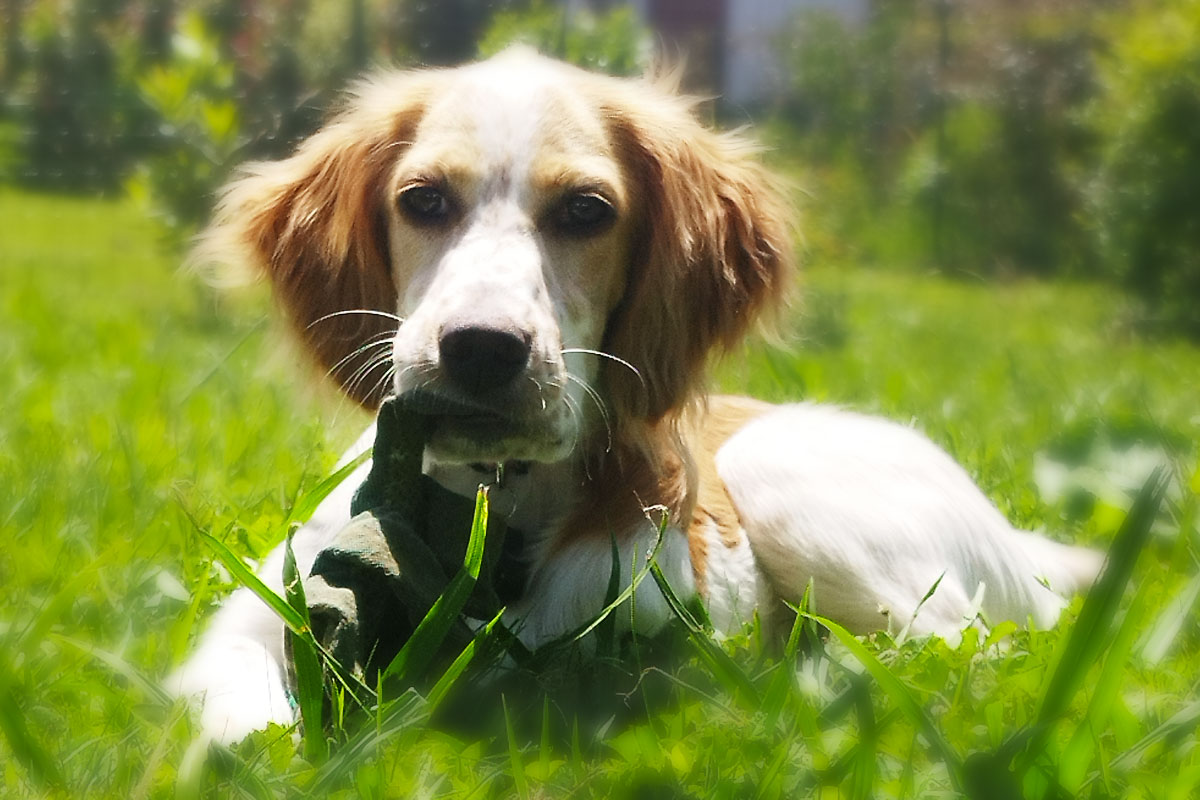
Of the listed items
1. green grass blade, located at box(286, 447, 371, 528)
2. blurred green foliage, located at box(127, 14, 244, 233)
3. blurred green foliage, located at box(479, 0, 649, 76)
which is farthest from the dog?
blurred green foliage, located at box(127, 14, 244, 233)

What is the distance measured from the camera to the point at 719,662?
206 centimetres

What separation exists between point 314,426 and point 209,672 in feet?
5.97

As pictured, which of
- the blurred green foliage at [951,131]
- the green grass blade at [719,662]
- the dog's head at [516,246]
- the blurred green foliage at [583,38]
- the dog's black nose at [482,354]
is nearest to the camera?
the green grass blade at [719,662]

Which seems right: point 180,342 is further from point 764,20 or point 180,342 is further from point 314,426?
point 764,20

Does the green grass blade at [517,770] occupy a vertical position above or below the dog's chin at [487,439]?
below

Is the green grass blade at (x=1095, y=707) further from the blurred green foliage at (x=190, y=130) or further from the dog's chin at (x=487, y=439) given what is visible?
the blurred green foliage at (x=190, y=130)

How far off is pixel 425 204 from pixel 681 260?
0.49 meters

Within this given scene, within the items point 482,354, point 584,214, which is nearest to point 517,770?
point 482,354

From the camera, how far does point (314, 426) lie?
4.00 metres

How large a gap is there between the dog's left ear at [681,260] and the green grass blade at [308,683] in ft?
2.72

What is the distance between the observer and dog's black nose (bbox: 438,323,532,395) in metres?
2.14

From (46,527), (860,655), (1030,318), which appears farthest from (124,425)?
(1030,318)

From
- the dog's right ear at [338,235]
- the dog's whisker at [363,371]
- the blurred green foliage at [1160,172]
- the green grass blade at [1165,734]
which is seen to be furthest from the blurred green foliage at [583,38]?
the blurred green foliage at [1160,172]

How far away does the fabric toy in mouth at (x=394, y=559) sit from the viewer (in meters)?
2.10
